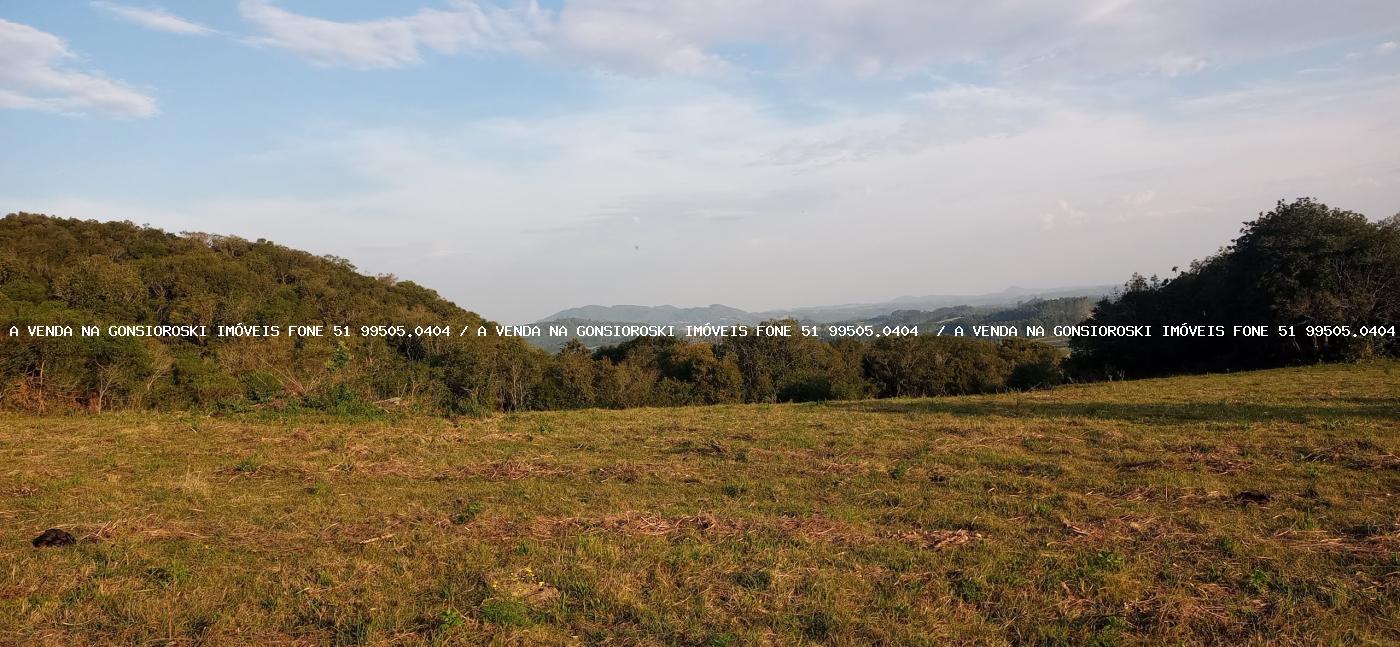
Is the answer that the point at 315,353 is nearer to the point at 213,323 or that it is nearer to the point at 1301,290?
the point at 213,323

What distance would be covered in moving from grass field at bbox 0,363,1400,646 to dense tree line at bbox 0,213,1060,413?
257 inches

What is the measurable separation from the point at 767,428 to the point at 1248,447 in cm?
870

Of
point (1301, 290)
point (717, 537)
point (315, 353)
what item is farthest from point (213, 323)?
point (1301, 290)

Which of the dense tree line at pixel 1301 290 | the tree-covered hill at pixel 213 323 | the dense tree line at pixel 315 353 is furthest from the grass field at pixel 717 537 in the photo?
the dense tree line at pixel 1301 290

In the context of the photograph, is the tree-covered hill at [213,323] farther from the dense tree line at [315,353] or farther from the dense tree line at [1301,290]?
the dense tree line at [1301,290]

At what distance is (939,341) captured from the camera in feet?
173

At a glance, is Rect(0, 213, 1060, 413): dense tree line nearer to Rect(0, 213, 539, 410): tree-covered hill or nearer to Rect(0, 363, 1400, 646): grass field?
Rect(0, 213, 539, 410): tree-covered hill

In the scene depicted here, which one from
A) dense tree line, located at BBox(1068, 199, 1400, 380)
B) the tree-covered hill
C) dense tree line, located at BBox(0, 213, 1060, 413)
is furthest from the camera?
dense tree line, located at BBox(1068, 199, 1400, 380)

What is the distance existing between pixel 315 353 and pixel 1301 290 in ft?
150

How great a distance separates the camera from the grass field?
4.96 meters

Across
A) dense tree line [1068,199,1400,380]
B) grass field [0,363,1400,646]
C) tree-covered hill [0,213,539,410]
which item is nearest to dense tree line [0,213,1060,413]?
tree-covered hill [0,213,539,410]

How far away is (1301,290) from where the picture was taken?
29359 mm

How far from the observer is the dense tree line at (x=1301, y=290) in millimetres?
28859

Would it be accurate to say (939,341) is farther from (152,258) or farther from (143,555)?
(152,258)
